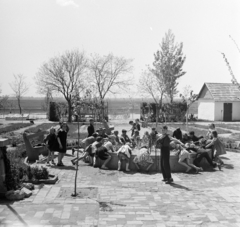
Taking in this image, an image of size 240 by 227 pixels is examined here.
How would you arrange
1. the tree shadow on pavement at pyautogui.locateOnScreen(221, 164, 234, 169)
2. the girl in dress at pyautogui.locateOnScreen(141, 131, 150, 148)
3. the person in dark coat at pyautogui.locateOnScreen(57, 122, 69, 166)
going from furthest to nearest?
the girl in dress at pyautogui.locateOnScreen(141, 131, 150, 148) → the tree shadow on pavement at pyautogui.locateOnScreen(221, 164, 234, 169) → the person in dark coat at pyautogui.locateOnScreen(57, 122, 69, 166)

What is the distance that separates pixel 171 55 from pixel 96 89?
951cm

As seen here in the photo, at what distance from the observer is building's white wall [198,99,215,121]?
35000mm

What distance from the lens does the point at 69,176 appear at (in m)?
9.86

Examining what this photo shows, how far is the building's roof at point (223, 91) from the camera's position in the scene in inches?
1355

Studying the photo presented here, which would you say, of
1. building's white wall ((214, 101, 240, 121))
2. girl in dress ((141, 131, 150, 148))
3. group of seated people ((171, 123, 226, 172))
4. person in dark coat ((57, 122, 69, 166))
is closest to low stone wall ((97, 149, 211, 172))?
group of seated people ((171, 123, 226, 172))

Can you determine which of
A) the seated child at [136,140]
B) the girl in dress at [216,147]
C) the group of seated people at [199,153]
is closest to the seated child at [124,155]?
the group of seated people at [199,153]

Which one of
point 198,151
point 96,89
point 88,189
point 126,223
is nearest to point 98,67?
point 96,89

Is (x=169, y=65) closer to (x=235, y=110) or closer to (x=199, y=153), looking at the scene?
(x=235, y=110)

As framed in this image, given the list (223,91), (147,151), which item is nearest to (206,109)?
(223,91)

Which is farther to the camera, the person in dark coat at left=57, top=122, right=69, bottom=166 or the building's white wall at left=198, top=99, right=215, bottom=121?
the building's white wall at left=198, top=99, right=215, bottom=121

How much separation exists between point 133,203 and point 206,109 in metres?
30.5

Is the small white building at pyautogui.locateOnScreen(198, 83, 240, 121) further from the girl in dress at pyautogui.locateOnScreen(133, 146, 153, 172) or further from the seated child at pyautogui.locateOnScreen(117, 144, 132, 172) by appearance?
the seated child at pyautogui.locateOnScreen(117, 144, 132, 172)

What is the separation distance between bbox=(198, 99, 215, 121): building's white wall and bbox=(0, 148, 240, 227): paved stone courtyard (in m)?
25.9

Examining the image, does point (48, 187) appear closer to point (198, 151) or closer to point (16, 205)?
point (16, 205)
